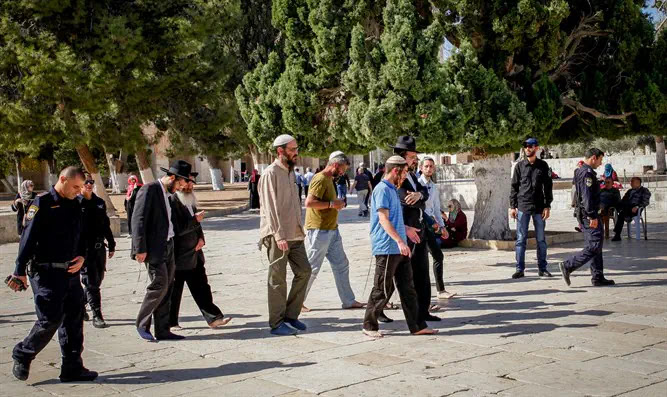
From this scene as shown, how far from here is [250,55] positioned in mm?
35688

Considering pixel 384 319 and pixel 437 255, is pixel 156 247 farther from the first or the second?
pixel 437 255

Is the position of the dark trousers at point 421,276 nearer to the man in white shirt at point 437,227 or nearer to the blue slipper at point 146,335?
the man in white shirt at point 437,227

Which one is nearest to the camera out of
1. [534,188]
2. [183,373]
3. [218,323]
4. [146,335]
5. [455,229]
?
[183,373]

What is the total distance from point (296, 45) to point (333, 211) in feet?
22.3

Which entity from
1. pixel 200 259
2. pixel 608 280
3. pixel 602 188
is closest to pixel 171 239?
pixel 200 259

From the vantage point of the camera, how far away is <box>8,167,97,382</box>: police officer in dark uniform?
241 inches

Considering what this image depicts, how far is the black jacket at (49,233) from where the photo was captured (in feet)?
20.2

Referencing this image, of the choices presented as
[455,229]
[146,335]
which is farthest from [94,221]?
[455,229]

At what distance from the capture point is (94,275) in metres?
8.47

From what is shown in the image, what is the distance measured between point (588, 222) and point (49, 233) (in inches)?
254

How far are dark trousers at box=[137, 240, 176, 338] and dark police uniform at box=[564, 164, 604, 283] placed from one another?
198 inches

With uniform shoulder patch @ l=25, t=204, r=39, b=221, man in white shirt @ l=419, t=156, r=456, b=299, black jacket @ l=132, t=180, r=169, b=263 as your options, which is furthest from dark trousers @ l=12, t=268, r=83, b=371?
man in white shirt @ l=419, t=156, r=456, b=299

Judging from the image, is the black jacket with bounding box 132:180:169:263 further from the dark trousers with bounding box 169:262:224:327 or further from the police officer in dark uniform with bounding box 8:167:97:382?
the police officer in dark uniform with bounding box 8:167:97:382

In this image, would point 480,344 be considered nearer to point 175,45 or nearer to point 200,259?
point 200,259
